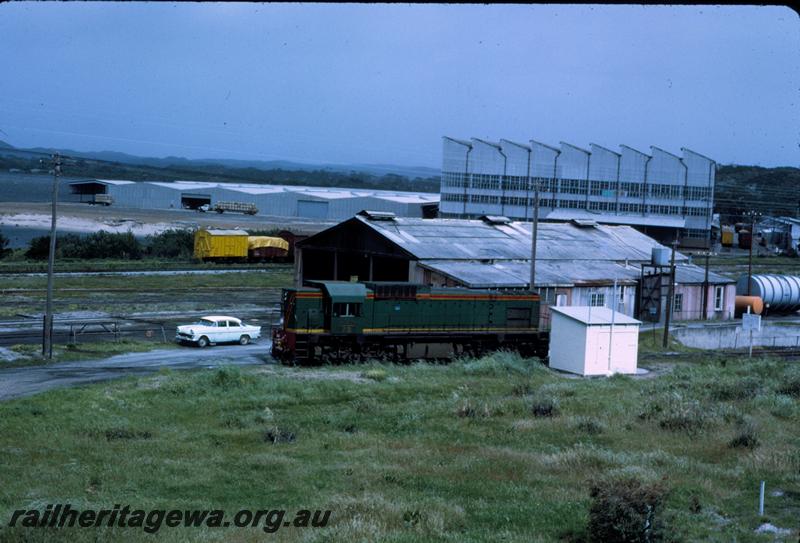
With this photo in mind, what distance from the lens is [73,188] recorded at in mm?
141000

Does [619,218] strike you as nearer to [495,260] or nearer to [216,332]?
[495,260]

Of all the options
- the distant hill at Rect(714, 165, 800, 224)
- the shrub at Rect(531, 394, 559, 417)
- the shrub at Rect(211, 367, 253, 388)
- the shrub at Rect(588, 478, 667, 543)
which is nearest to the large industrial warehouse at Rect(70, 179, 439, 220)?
the distant hill at Rect(714, 165, 800, 224)

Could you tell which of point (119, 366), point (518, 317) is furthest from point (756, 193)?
point (119, 366)

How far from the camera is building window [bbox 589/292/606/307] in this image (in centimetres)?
5182

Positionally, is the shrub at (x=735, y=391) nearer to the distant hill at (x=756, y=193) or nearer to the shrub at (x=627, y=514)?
the shrub at (x=627, y=514)

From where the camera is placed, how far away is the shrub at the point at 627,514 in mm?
12602

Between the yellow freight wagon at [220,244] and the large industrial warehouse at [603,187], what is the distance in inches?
1689

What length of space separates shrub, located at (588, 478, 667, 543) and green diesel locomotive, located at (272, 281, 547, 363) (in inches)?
951

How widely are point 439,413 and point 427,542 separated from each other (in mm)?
12689

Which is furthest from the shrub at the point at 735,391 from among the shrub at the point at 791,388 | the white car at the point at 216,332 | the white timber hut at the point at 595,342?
the white car at the point at 216,332

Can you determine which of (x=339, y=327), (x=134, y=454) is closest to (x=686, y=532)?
(x=134, y=454)

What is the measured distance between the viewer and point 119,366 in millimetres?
34719

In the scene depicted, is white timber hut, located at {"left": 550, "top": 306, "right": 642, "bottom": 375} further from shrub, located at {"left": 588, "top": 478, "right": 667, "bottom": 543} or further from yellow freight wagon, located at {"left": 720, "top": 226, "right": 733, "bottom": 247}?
yellow freight wagon, located at {"left": 720, "top": 226, "right": 733, "bottom": 247}

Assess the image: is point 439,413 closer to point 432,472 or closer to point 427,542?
point 432,472
